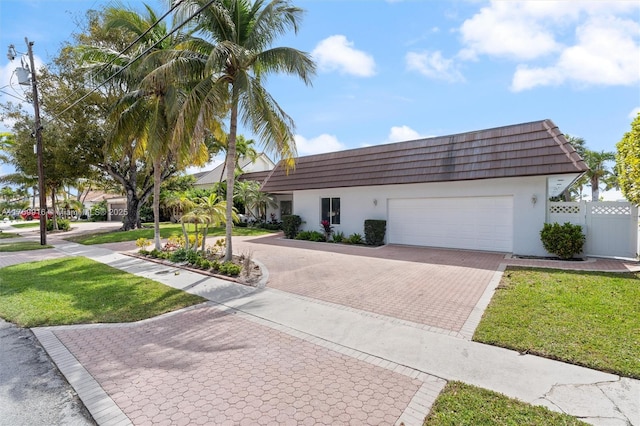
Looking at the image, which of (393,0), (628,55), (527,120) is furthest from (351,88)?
(628,55)

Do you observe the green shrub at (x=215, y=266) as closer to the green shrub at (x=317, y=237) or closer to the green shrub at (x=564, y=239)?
the green shrub at (x=317, y=237)

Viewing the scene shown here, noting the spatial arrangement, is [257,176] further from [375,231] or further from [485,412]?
[485,412]

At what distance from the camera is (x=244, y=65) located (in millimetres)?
9391

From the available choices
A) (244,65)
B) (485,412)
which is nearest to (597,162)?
(244,65)

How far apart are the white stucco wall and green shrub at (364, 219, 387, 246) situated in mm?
698

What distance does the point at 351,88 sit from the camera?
12.8 m

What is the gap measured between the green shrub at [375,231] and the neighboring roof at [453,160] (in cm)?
184

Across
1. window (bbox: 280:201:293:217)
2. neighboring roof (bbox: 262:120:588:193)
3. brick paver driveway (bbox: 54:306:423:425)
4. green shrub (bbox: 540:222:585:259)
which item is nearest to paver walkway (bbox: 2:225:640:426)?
brick paver driveway (bbox: 54:306:423:425)

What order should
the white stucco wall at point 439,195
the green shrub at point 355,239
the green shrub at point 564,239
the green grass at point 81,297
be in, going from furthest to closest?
1. the green shrub at point 355,239
2. the white stucco wall at point 439,195
3. the green shrub at point 564,239
4. the green grass at point 81,297

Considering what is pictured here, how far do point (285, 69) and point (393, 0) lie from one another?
3.64 meters

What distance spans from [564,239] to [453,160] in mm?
4762

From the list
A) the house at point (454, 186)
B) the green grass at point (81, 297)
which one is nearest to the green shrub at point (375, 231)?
the house at point (454, 186)

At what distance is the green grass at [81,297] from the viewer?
19.9ft

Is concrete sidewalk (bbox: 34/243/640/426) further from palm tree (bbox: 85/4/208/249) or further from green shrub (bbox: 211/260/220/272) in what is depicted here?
palm tree (bbox: 85/4/208/249)
